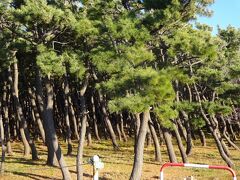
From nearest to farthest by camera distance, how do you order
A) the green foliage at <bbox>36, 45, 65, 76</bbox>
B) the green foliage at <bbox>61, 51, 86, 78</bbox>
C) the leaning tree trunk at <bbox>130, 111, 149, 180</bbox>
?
the green foliage at <bbox>36, 45, 65, 76</bbox> → the green foliage at <bbox>61, 51, 86, 78</bbox> → the leaning tree trunk at <bbox>130, 111, 149, 180</bbox>

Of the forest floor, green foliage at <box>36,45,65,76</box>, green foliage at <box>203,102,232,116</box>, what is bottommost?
the forest floor

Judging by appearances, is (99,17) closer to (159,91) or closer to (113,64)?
(113,64)

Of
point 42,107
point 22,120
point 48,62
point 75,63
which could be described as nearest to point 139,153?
point 75,63

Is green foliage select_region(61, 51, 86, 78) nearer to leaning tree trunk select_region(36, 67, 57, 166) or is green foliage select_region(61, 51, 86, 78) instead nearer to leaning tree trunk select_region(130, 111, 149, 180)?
leaning tree trunk select_region(130, 111, 149, 180)

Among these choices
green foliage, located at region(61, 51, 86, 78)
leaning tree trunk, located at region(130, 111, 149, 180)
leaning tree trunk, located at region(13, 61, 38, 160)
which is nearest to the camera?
green foliage, located at region(61, 51, 86, 78)

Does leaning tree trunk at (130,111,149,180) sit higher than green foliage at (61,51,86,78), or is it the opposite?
green foliage at (61,51,86,78)

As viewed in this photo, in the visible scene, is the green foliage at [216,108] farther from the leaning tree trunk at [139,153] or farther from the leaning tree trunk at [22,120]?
the leaning tree trunk at [22,120]

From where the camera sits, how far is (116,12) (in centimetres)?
1453

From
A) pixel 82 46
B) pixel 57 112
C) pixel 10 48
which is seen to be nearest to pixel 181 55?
pixel 82 46

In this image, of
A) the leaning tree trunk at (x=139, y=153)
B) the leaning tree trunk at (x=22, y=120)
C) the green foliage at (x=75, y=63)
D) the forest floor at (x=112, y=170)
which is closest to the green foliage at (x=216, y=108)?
the forest floor at (x=112, y=170)

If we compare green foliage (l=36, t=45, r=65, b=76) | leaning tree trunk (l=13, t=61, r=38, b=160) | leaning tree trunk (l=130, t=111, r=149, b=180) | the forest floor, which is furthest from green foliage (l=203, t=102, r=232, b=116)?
leaning tree trunk (l=13, t=61, r=38, b=160)

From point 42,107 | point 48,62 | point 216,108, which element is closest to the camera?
point 48,62

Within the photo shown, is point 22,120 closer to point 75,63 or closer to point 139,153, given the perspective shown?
point 75,63

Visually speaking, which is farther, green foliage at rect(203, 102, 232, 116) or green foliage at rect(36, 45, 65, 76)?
green foliage at rect(203, 102, 232, 116)
